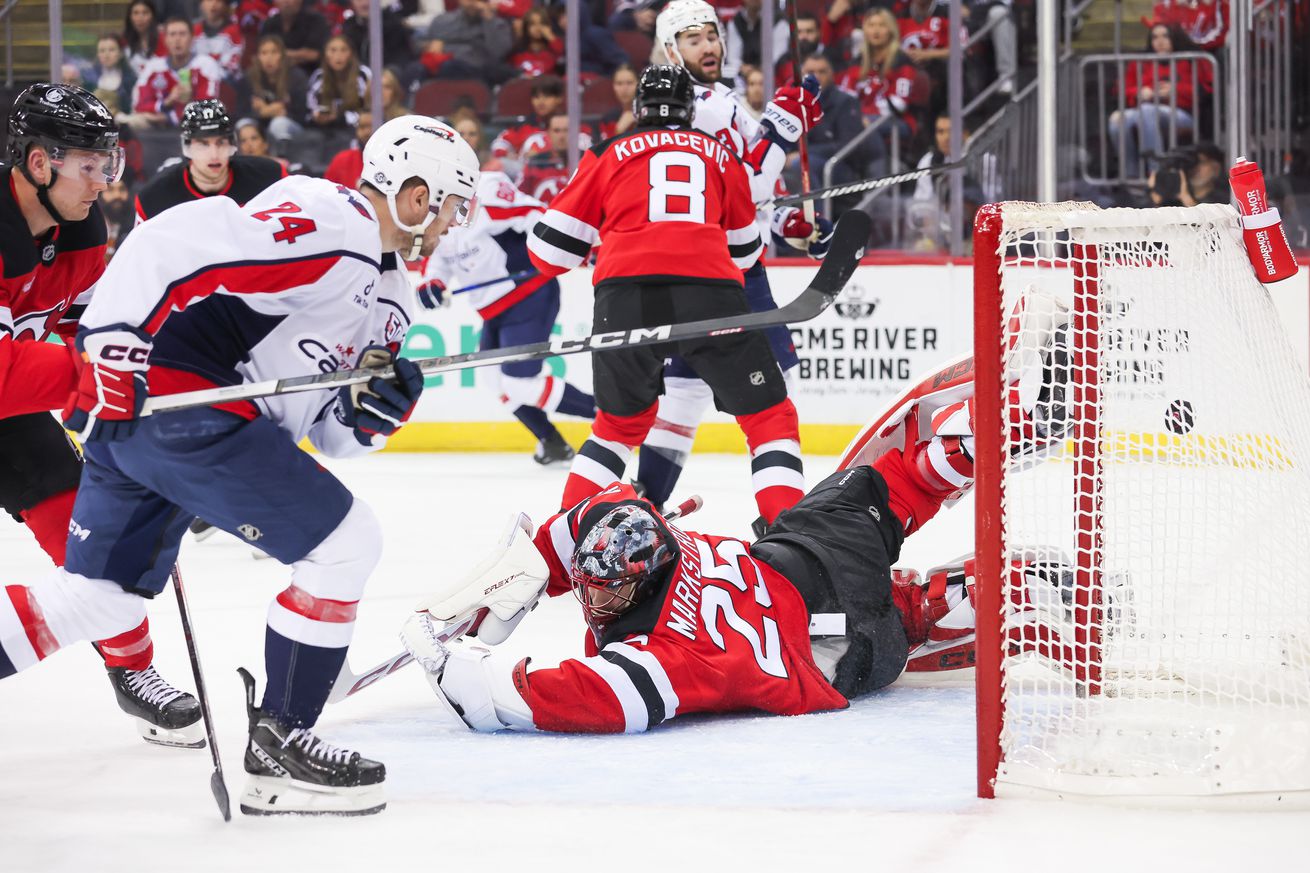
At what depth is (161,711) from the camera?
2822mm

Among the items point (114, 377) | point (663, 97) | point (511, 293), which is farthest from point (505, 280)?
point (114, 377)

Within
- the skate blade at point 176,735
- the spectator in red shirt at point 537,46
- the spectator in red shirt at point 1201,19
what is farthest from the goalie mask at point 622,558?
the spectator in red shirt at point 1201,19

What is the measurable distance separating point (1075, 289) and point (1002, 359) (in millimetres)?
209

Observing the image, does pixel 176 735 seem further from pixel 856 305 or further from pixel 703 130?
pixel 856 305

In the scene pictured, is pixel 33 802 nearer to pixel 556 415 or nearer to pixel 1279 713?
pixel 1279 713

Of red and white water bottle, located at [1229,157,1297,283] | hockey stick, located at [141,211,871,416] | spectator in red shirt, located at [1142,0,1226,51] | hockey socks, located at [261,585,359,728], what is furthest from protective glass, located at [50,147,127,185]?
spectator in red shirt, located at [1142,0,1226,51]

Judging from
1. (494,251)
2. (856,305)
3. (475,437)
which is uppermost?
(494,251)

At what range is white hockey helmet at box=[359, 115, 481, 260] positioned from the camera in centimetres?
245

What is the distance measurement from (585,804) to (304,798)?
40 cm

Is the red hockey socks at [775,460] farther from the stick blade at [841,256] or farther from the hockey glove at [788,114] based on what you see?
the stick blade at [841,256]

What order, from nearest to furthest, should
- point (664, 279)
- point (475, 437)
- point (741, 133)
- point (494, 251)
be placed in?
1. point (664, 279)
2. point (741, 133)
3. point (494, 251)
4. point (475, 437)

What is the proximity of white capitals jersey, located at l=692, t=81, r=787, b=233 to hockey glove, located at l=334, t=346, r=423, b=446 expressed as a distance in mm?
2248

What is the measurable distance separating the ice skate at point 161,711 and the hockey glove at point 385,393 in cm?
69

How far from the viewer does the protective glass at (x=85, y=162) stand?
2.80m
